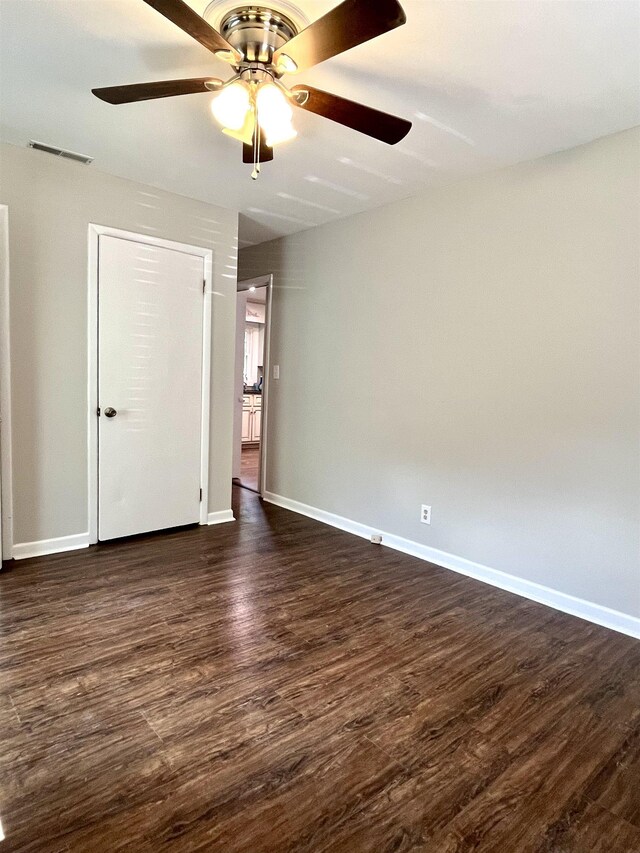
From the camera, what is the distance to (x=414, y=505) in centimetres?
355

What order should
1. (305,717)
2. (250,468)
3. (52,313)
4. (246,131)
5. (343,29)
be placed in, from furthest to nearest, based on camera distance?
(250,468)
(52,313)
(246,131)
(305,717)
(343,29)

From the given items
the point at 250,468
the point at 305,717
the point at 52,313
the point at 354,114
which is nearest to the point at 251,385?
the point at 250,468

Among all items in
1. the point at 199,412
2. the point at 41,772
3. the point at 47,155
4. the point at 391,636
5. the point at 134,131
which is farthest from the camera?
the point at 199,412

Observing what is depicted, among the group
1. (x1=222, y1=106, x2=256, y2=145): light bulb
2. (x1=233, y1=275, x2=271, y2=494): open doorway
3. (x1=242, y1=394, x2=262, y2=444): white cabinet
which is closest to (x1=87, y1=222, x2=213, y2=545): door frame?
(x1=233, y1=275, x2=271, y2=494): open doorway

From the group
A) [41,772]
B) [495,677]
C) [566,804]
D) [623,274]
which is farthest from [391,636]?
[623,274]

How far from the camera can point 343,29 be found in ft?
4.71

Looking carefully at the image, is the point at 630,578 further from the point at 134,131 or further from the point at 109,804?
the point at 134,131

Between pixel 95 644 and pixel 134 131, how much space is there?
2630 mm

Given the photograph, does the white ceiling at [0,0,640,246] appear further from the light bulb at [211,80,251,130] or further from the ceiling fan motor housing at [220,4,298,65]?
the light bulb at [211,80,251,130]

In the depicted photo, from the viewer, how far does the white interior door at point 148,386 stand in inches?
132

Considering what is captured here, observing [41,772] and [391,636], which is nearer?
[41,772]

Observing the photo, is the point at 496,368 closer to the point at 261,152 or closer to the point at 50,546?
the point at 261,152

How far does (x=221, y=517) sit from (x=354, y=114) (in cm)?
313

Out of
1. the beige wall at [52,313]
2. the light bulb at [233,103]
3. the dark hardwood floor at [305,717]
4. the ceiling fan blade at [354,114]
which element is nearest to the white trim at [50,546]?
the beige wall at [52,313]
